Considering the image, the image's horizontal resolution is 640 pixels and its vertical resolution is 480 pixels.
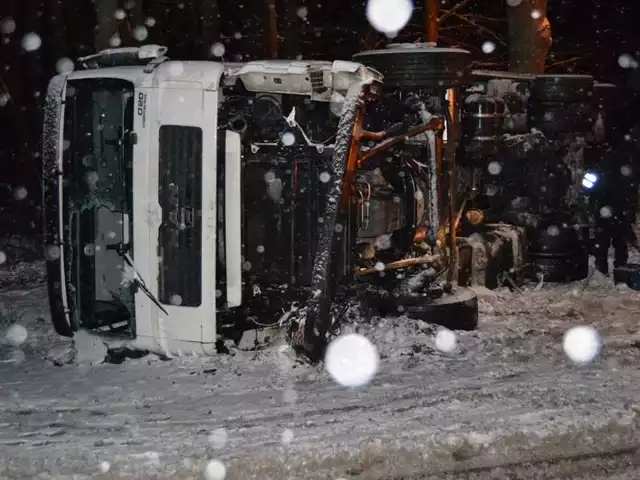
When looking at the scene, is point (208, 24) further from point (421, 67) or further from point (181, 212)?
point (181, 212)

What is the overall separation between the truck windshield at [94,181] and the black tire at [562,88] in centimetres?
602

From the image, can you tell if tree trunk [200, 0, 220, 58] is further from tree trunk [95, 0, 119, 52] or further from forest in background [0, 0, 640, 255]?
tree trunk [95, 0, 119, 52]

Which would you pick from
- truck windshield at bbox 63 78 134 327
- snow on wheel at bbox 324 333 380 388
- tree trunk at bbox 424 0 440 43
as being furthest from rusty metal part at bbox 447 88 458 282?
tree trunk at bbox 424 0 440 43

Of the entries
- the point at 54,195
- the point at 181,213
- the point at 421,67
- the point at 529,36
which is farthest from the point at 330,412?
the point at 529,36

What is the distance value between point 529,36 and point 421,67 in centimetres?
905

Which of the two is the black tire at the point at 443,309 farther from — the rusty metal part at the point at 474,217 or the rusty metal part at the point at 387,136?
the rusty metal part at the point at 474,217

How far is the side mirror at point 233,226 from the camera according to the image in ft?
23.2

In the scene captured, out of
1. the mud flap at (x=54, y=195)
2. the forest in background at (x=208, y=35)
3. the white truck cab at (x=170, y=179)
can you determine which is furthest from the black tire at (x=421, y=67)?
the forest in background at (x=208, y=35)

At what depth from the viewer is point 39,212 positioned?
17.3 meters

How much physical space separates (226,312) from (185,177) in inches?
46.4

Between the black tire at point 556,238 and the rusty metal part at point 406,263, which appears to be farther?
the black tire at point 556,238

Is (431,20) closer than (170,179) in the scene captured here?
No

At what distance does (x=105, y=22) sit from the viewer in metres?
12.4

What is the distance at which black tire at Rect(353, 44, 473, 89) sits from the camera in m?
8.09
